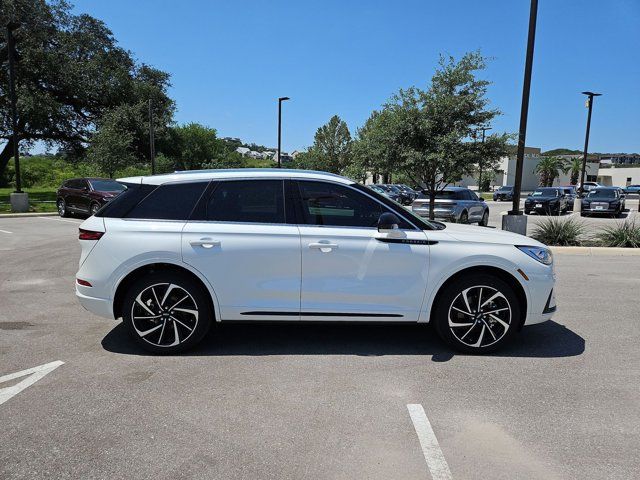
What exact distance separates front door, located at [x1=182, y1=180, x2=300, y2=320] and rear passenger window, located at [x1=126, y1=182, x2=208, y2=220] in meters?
0.16

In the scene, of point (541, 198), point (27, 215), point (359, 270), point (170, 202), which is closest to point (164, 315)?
point (170, 202)

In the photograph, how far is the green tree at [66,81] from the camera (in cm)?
2719

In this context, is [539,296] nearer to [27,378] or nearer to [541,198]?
[27,378]

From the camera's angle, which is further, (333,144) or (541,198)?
(333,144)

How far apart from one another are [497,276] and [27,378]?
4.29 meters

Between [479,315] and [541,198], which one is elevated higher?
[541,198]

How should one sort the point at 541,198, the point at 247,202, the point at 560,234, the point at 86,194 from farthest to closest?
the point at 541,198, the point at 86,194, the point at 560,234, the point at 247,202

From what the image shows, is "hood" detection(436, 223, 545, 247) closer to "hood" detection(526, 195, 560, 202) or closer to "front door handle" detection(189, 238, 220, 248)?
"front door handle" detection(189, 238, 220, 248)

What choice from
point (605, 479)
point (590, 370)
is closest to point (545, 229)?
point (590, 370)

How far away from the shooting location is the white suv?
4297 millimetres

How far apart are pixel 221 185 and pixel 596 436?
3.65 metres

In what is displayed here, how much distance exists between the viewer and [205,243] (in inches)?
169

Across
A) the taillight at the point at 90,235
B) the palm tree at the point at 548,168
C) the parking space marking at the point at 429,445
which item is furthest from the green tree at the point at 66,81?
the palm tree at the point at 548,168

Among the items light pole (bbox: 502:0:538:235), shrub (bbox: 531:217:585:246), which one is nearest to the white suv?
light pole (bbox: 502:0:538:235)
